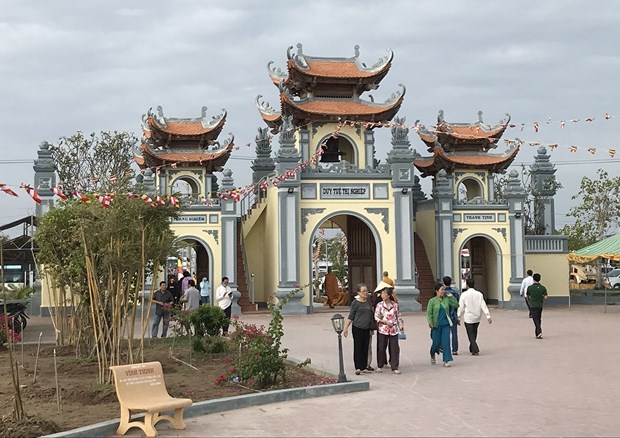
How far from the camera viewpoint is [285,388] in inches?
416

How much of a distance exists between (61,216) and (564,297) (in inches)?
927

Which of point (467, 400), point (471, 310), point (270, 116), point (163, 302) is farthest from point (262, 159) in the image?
point (467, 400)

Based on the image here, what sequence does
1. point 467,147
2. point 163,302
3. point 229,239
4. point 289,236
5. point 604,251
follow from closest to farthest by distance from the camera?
point 163,302, point 289,236, point 229,239, point 604,251, point 467,147

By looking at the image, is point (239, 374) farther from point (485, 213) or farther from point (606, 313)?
point (485, 213)

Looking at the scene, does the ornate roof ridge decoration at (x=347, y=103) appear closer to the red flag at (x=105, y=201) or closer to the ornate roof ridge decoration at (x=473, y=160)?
the ornate roof ridge decoration at (x=473, y=160)

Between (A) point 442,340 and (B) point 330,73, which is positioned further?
(B) point 330,73

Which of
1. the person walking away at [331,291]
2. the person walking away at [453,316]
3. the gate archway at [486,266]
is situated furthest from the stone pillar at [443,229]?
the person walking away at [453,316]

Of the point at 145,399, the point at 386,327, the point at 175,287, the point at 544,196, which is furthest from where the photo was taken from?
the point at 544,196

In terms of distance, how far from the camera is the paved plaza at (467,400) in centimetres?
827

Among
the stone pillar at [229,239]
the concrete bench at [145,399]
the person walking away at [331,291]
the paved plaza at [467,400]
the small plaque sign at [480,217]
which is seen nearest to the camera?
the concrete bench at [145,399]

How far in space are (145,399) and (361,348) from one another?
4831mm

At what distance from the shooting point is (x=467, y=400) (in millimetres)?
9836

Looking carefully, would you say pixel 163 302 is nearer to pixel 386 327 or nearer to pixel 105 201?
pixel 105 201

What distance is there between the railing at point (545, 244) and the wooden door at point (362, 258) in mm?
6587
